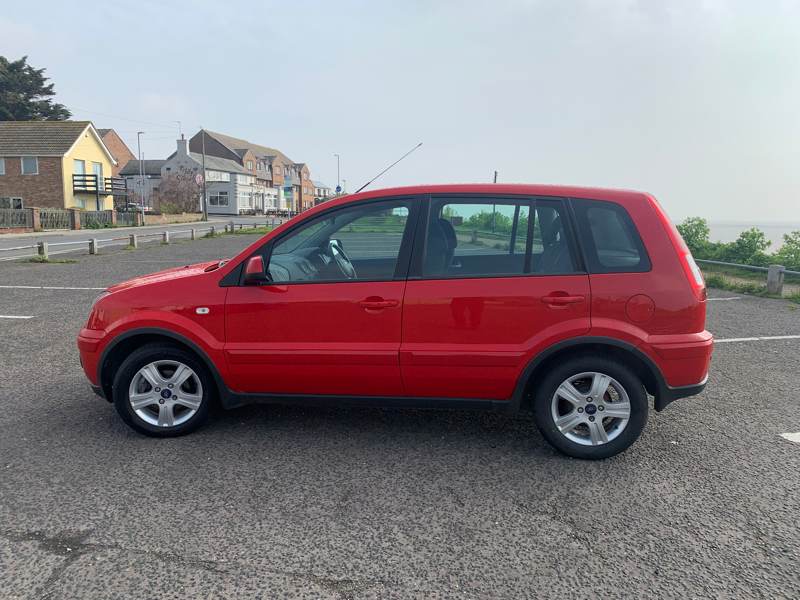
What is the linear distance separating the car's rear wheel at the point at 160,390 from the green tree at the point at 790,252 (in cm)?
1480

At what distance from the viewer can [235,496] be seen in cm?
318

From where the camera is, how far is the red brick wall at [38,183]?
142 feet

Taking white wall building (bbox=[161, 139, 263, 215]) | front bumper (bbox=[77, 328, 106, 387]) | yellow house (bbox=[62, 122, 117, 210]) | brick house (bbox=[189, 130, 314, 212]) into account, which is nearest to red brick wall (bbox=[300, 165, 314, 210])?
brick house (bbox=[189, 130, 314, 212])

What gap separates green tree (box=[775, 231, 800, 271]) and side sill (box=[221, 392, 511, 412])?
13631 mm

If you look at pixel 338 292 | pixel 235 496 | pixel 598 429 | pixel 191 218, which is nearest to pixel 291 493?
pixel 235 496

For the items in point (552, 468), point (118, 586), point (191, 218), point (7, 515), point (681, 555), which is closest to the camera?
point (118, 586)

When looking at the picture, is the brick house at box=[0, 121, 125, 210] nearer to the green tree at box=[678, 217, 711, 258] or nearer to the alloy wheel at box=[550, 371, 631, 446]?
the green tree at box=[678, 217, 711, 258]

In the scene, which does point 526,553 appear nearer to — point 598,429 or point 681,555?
point 681,555

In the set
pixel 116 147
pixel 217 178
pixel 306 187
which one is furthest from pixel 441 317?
pixel 306 187

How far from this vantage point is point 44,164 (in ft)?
142

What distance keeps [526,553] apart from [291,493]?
1320 millimetres

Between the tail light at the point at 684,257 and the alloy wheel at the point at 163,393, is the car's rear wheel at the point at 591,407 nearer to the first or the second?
the tail light at the point at 684,257

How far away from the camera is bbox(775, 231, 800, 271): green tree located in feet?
45.7

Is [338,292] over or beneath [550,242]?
beneath
